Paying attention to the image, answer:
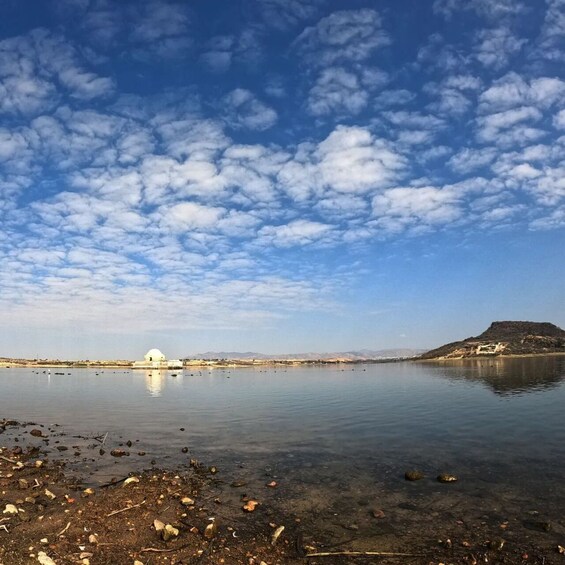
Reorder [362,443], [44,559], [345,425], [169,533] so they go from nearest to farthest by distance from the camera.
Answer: [44,559]
[169,533]
[362,443]
[345,425]

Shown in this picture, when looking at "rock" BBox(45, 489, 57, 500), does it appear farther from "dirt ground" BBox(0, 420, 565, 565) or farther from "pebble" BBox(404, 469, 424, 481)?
"pebble" BBox(404, 469, 424, 481)

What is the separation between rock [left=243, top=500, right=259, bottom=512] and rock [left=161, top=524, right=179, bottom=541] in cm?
393

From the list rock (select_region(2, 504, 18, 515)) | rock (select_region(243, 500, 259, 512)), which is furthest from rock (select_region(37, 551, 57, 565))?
rock (select_region(243, 500, 259, 512))

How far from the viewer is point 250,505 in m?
18.5

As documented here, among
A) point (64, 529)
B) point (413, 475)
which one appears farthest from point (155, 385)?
point (64, 529)

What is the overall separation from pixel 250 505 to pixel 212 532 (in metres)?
3.52

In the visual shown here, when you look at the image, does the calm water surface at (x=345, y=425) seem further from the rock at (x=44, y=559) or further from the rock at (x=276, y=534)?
the rock at (x=44, y=559)

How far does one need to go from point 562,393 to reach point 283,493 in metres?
60.5

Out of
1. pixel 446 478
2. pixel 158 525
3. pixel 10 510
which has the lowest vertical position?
pixel 446 478

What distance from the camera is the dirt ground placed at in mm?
13766

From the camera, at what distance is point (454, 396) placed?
6625 centimetres

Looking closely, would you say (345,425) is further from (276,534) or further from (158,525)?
(158,525)

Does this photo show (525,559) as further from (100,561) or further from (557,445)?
(557,445)

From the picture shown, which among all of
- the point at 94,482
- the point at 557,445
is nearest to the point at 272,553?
the point at 94,482
